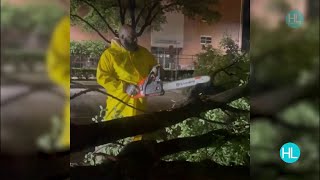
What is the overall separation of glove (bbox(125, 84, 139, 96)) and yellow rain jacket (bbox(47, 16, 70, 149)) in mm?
231

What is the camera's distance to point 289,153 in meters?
1.96

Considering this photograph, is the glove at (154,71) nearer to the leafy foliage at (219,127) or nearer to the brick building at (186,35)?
the brick building at (186,35)

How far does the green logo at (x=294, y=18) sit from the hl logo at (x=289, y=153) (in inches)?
20.4

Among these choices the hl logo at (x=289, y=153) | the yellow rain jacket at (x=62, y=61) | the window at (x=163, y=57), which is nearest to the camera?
the yellow rain jacket at (x=62, y=61)

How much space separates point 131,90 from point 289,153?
0.76 meters

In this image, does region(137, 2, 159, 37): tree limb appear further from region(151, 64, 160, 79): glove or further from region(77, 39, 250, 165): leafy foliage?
region(77, 39, 250, 165): leafy foliage

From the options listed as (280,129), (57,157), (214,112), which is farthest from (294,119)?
(57,157)

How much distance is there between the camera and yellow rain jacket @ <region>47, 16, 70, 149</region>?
1.65 m

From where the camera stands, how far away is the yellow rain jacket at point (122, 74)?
175cm

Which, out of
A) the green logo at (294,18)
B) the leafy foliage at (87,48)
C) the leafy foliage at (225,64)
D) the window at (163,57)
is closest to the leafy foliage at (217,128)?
the leafy foliage at (225,64)

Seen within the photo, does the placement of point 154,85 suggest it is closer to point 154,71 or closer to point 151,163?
point 154,71

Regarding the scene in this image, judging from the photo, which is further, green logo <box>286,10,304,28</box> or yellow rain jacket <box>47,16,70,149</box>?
green logo <box>286,10,304,28</box>


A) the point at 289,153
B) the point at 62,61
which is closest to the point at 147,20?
the point at 62,61

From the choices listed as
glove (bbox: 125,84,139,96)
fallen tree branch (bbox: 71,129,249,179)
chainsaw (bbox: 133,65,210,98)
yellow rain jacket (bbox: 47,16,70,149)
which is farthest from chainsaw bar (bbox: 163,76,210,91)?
yellow rain jacket (bbox: 47,16,70,149)
